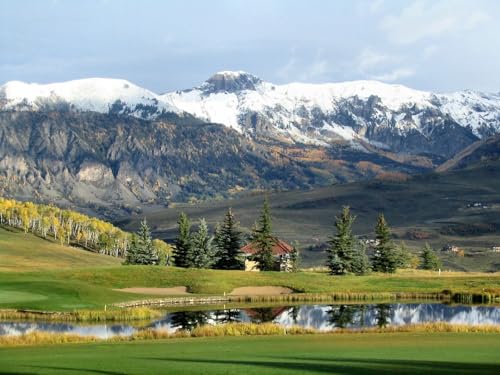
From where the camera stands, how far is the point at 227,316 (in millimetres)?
69375

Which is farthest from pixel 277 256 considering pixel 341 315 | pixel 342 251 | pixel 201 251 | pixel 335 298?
pixel 341 315

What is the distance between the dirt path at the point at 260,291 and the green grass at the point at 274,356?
4573 cm

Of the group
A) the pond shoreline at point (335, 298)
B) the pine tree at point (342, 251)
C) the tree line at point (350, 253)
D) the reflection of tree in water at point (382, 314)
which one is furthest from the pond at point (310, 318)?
the tree line at point (350, 253)

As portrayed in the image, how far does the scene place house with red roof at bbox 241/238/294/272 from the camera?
117 meters

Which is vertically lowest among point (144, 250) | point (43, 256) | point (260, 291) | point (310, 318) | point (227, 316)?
point (310, 318)

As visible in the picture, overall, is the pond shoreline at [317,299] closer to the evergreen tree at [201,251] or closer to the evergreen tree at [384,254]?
the evergreen tree at [201,251]

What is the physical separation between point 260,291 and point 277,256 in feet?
121

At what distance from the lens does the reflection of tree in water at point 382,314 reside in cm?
6384

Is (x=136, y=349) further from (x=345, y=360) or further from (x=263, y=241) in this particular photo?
(x=263, y=241)

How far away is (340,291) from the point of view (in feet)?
301

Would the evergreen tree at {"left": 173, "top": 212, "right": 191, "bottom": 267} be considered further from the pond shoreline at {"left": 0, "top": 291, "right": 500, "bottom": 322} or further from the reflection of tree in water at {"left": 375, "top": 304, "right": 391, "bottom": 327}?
the reflection of tree in water at {"left": 375, "top": 304, "right": 391, "bottom": 327}

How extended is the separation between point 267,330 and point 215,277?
157 ft

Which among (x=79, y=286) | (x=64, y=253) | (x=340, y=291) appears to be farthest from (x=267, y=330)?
(x=64, y=253)

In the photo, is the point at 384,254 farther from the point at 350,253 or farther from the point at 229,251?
the point at 229,251
